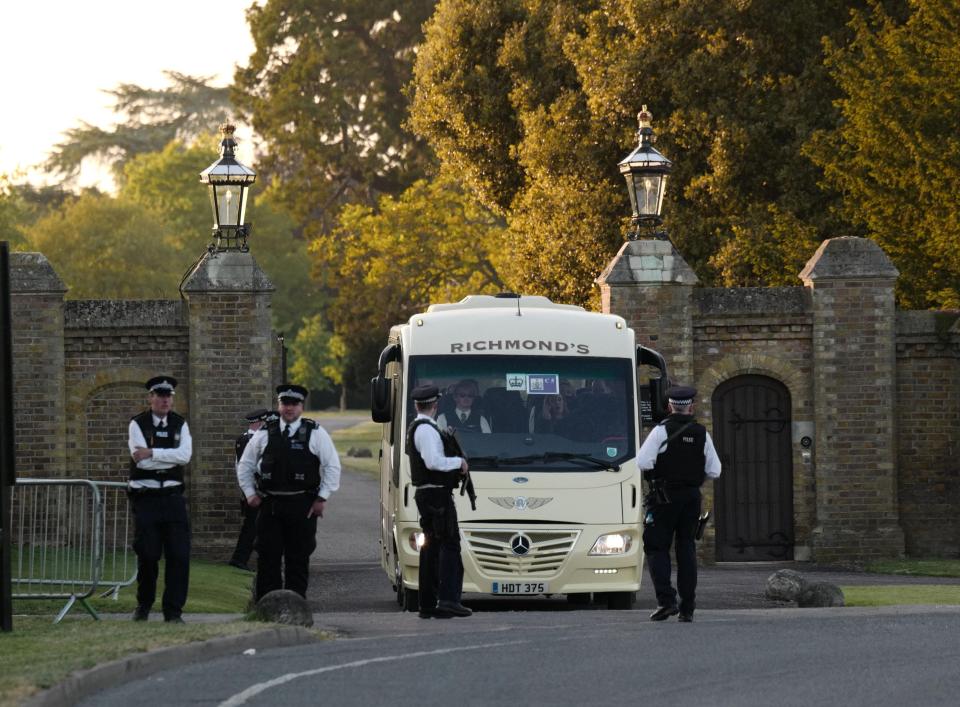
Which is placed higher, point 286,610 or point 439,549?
point 439,549

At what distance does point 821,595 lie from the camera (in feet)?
54.3

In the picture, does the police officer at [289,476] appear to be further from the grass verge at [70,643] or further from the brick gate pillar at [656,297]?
the brick gate pillar at [656,297]

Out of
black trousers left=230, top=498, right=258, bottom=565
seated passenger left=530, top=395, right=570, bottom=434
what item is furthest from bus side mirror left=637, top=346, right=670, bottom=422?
black trousers left=230, top=498, right=258, bottom=565

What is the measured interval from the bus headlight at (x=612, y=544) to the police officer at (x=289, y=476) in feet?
8.28

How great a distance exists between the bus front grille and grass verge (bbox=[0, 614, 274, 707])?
244 cm

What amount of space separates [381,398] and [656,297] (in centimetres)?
645

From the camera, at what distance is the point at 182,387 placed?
68.8 feet

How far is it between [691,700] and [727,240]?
21114 mm

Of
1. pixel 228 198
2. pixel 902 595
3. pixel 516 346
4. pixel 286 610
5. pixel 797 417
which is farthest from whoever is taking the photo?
pixel 797 417

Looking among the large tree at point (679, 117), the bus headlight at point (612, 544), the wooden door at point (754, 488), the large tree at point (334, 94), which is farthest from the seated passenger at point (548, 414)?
the large tree at point (334, 94)

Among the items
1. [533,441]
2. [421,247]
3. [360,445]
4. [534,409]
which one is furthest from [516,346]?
[360,445]

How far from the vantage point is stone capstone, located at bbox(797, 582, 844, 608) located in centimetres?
1652

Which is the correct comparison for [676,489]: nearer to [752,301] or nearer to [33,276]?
[752,301]

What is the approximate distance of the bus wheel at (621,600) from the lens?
A: 1583cm
